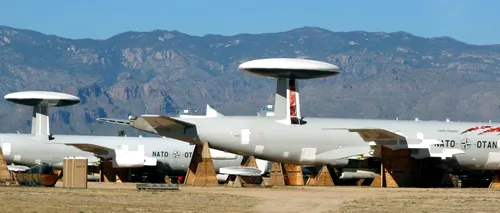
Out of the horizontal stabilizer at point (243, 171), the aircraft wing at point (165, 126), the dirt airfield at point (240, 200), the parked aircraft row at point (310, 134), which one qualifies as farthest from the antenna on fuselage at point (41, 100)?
the dirt airfield at point (240, 200)

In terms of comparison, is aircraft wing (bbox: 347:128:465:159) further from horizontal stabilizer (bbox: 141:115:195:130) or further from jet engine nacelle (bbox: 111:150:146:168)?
jet engine nacelle (bbox: 111:150:146:168)

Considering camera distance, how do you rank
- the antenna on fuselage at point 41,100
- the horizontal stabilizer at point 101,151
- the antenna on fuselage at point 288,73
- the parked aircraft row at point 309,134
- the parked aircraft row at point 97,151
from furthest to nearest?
the parked aircraft row at point 97,151, the horizontal stabilizer at point 101,151, the antenna on fuselage at point 41,100, the parked aircraft row at point 309,134, the antenna on fuselage at point 288,73

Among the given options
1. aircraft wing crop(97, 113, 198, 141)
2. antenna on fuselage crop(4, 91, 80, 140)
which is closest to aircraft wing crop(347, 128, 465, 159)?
aircraft wing crop(97, 113, 198, 141)

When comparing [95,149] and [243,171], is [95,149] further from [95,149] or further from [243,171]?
[243,171]

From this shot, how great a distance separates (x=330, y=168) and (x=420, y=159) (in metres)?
6.43

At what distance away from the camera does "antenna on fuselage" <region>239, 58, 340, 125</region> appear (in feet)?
224

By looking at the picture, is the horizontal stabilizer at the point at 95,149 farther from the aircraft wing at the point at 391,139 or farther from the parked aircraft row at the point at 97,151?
the aircraft wing at the point at 391,139

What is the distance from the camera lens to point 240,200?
174ft

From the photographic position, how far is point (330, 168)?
251 feet

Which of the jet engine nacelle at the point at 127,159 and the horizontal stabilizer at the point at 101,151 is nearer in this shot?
the horizontal stabilizer at the point at 101,151

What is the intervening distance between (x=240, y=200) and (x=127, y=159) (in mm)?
40510

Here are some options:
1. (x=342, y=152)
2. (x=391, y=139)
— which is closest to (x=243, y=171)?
(x=342, y=152)

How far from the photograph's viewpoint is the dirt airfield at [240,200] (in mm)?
47750

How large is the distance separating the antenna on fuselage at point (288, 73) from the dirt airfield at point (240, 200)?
8066 mm
